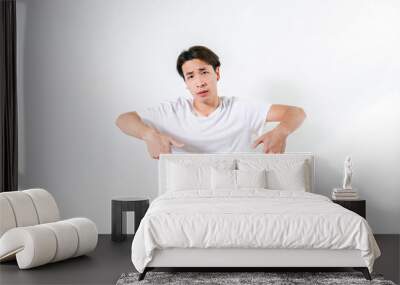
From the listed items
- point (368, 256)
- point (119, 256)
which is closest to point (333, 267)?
point (368, 256)

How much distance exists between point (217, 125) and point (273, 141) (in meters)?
0.64

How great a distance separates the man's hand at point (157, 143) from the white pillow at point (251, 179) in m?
0.99

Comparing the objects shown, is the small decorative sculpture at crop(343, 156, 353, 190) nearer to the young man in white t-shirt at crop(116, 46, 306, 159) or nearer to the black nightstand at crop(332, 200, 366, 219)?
the black nightstand at crop(332, 200, 366, 219)

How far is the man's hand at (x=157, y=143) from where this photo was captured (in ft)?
22.6

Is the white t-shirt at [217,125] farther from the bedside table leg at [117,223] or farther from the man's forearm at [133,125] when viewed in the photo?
the bedside table leg at [117,223]

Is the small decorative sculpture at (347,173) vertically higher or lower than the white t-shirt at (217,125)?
lower

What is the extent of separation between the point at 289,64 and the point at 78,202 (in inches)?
110

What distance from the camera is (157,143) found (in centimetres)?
690

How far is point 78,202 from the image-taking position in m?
6.98

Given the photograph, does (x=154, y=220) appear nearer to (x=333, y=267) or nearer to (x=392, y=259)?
(x=333, y=267)

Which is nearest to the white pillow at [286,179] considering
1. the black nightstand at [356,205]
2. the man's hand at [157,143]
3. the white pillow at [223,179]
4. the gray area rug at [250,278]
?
the white pillow at [223,179]

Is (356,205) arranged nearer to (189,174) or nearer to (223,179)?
(223,179)

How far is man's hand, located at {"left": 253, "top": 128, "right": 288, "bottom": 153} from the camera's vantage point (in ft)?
22.4

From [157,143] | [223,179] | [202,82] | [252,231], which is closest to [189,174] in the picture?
[223,179]
